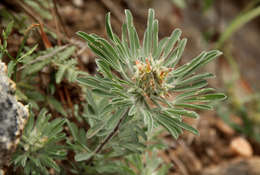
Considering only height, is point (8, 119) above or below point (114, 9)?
below

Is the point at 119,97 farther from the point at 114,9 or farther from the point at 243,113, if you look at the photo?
the point at 243,113

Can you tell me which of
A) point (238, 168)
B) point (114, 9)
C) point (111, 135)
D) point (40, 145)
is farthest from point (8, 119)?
point (238, 168)

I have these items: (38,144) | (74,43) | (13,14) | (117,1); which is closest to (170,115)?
(38,144)

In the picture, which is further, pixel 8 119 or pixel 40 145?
pixel 40 145

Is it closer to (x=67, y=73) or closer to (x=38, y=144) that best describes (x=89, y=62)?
(x=67, y=73)

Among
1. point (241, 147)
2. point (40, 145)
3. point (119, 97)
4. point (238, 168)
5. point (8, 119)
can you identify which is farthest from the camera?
point (241, 147)

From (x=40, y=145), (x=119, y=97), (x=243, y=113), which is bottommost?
(x=40, y=145)

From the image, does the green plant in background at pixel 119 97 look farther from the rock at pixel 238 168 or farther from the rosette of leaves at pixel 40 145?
the rock at pixel 238 168
